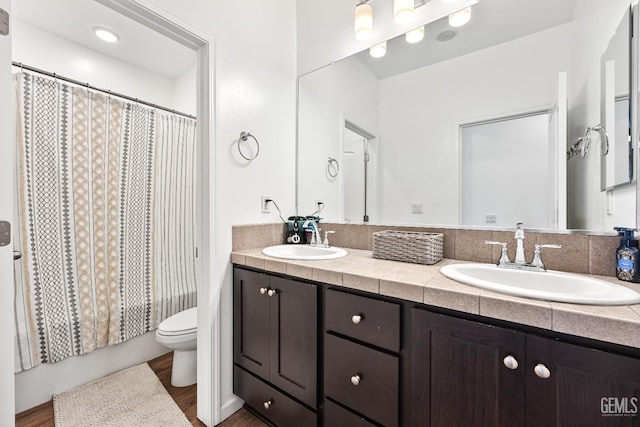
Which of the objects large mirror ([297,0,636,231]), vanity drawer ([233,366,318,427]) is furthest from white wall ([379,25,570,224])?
vanity drawer ([233,366,318,427])

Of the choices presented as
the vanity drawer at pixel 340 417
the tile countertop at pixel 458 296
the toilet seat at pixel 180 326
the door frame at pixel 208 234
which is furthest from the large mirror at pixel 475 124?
the toilet seat at pixel 180 326

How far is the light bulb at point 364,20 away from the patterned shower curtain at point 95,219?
5.22 ft

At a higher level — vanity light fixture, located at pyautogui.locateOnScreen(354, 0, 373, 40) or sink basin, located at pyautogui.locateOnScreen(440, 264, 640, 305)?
vanity light fixture, located at pyautogui.locateOnScreen(354, 0, 373, 40)

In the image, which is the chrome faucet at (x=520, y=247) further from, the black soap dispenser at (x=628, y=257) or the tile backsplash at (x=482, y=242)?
the black soap dispenser at (x=628, y=257)

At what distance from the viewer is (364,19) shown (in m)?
1.59

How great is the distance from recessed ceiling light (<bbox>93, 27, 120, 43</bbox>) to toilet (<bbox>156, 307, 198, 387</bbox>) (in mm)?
2080

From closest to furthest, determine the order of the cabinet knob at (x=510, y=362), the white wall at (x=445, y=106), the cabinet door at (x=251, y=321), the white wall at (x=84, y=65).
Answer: the cabinet knob at (x=510, y=362)
the white wall at (x=445, y=106)
the cabinet door at (x=251, y=321)
the white wall at (x=84, y=65)

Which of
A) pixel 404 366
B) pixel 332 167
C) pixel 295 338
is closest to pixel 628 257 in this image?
pixel 404 366

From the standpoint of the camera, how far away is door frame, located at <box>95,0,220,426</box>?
4.63 ft

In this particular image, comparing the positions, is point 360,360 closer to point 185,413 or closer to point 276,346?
→ point 276,346

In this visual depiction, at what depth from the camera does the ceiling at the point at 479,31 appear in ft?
3.91

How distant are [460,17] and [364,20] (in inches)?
20.1

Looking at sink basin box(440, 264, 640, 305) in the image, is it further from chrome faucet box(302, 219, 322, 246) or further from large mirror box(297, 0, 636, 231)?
chrome faucet box(302, 219, 322, 246)

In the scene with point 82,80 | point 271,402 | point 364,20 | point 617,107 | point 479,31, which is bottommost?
point 271,402
